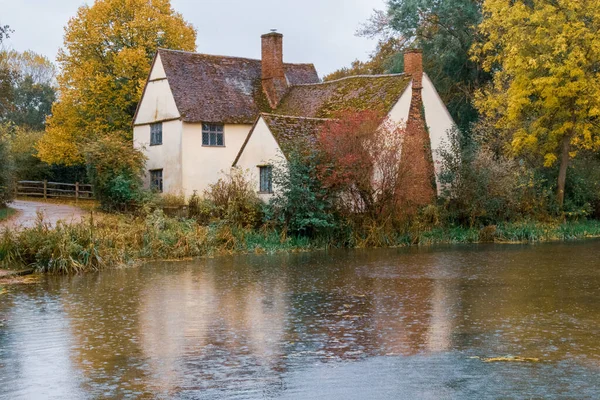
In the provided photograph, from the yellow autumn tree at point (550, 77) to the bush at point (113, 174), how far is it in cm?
1817

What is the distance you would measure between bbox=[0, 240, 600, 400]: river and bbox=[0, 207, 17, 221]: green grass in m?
13.9

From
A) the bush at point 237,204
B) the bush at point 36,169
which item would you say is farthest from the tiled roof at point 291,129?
the bush at point 36,169

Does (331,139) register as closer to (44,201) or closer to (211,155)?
(211,155)

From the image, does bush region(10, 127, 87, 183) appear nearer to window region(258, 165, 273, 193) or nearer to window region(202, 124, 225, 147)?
window region(202, 124, 225, 147)

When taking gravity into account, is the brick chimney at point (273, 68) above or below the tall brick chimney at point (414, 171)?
above

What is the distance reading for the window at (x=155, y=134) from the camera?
4381 cm

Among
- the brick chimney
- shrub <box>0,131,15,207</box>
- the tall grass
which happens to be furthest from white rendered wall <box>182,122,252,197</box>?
the tall grass

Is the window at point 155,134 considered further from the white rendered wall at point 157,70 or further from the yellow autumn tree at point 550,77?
the yellow autumn tree at point 550,77

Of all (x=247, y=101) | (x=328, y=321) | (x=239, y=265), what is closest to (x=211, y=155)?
(x=247, y=101)

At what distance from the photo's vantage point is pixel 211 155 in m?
42.9

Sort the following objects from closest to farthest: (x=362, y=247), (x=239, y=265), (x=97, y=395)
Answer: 1. (x=97, y=395)
2. (x=239, y=265)
3. (x=362, y=247)

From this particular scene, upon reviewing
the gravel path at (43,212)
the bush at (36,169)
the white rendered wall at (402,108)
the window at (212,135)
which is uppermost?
the white rendered wall at (402,108)

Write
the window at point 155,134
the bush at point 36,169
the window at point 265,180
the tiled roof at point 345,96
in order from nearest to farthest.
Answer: the window at point 265,180
the tiled roof at point 345,96
the window at point 155,134
the bush at point 36,169

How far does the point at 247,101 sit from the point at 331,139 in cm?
1312
